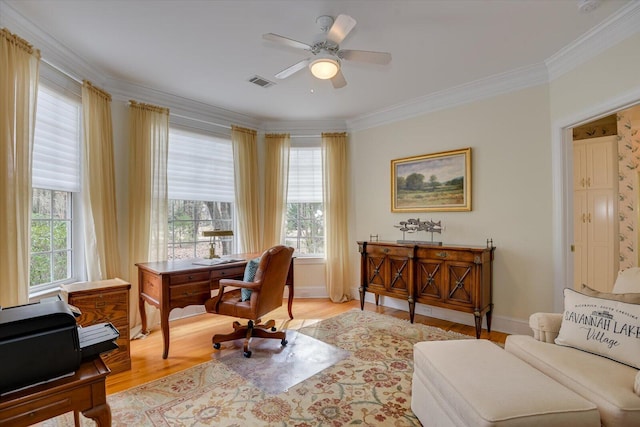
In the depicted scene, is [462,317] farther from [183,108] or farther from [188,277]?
[183,108]

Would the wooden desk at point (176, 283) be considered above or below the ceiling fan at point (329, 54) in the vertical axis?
below

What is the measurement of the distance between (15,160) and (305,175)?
3381mm

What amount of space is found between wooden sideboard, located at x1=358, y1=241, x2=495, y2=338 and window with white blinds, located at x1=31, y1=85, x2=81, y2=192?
3.31 m

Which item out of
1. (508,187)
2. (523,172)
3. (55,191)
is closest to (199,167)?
(55,191)

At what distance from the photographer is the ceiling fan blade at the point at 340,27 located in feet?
6.33

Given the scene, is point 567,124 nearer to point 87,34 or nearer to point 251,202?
point 251,202

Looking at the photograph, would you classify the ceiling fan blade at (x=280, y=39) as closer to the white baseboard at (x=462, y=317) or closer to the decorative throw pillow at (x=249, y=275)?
the decorative throw pillow at (x=249, y=275)

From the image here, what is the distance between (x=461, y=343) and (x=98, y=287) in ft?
9.35

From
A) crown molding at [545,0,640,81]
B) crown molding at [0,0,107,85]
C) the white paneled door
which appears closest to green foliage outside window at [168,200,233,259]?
crown molding at [0,0,107,85]

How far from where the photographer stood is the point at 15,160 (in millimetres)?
2164

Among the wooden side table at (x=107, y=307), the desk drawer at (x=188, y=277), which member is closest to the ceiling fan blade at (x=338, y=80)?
the desk drawer at (x=188, y=277)

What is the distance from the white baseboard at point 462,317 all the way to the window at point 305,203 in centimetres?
126

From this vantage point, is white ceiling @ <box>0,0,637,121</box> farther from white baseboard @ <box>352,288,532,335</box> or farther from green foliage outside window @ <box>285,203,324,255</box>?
white baseboard @ <box>352,288,532,335</box>

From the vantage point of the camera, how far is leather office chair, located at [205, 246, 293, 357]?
2768 millimetres
